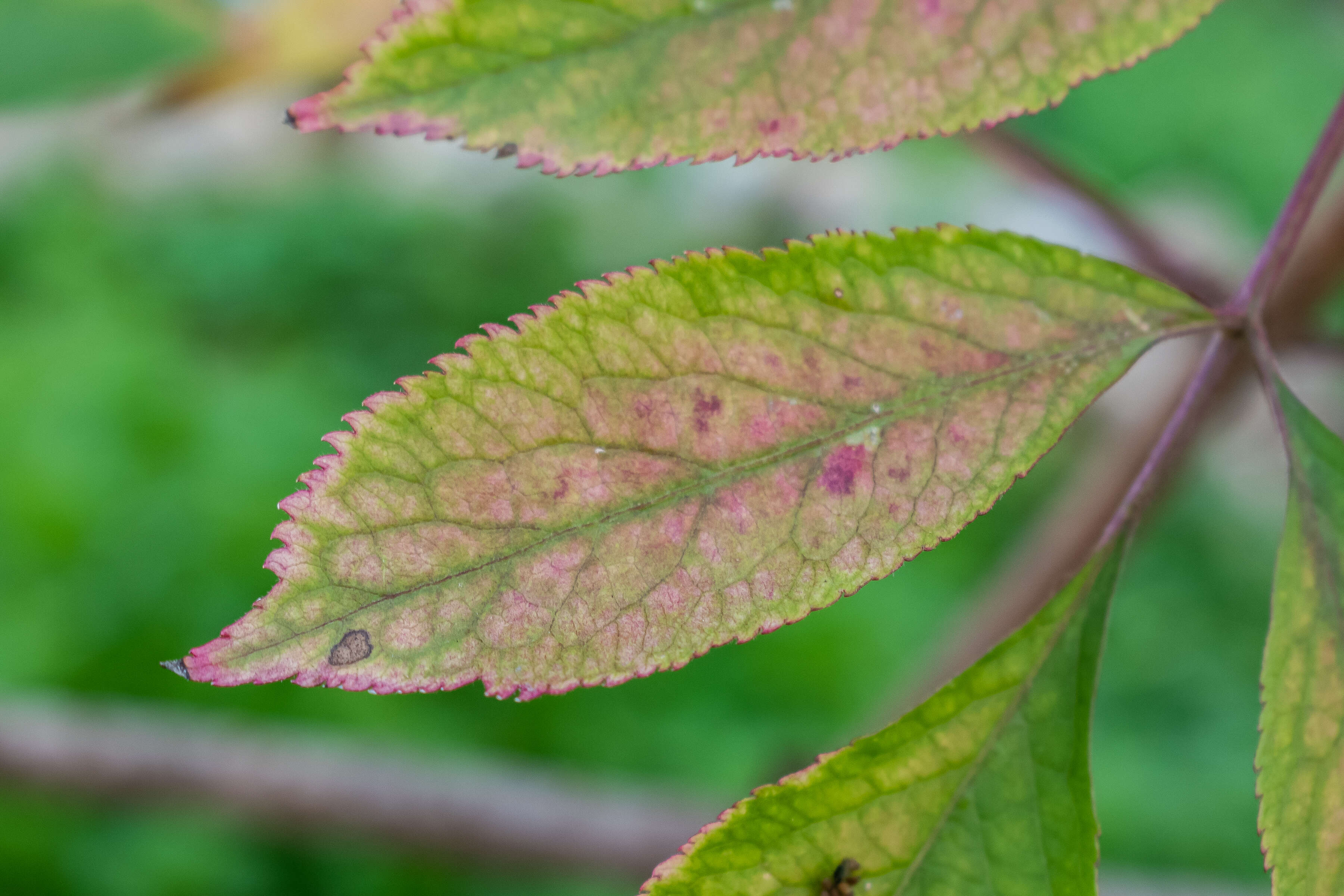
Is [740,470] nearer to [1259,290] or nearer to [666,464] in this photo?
[666,464]

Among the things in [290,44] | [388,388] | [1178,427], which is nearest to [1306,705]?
[1178,427]

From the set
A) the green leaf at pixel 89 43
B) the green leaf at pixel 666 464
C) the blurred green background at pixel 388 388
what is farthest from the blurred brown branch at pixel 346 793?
the green leaf at pixel 666 464

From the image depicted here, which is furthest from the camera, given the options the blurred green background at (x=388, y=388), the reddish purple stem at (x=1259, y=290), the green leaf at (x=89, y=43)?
the blurred green background at (x=388, y=388)

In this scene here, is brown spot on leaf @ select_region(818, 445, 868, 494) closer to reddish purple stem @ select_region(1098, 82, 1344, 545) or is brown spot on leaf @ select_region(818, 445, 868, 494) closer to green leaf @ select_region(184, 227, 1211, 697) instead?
green leaf @ select_region(184, 227, 1211, 697)

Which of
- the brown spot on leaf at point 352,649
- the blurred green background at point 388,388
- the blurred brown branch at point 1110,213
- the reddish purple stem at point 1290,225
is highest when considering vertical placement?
the blurred green background at point 388,388

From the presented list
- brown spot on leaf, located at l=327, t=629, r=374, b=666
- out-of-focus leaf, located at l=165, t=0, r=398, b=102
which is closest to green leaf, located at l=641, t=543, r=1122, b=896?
brown spot on leaf, located at l=327, t=629, r=374, b=666

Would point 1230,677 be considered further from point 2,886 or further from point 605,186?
point 2,886

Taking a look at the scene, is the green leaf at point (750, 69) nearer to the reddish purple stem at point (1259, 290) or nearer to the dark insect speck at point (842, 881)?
the reddish purple stem at point (1259, 290)

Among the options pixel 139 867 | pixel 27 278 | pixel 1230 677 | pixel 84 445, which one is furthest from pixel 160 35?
pixel 1230 677
